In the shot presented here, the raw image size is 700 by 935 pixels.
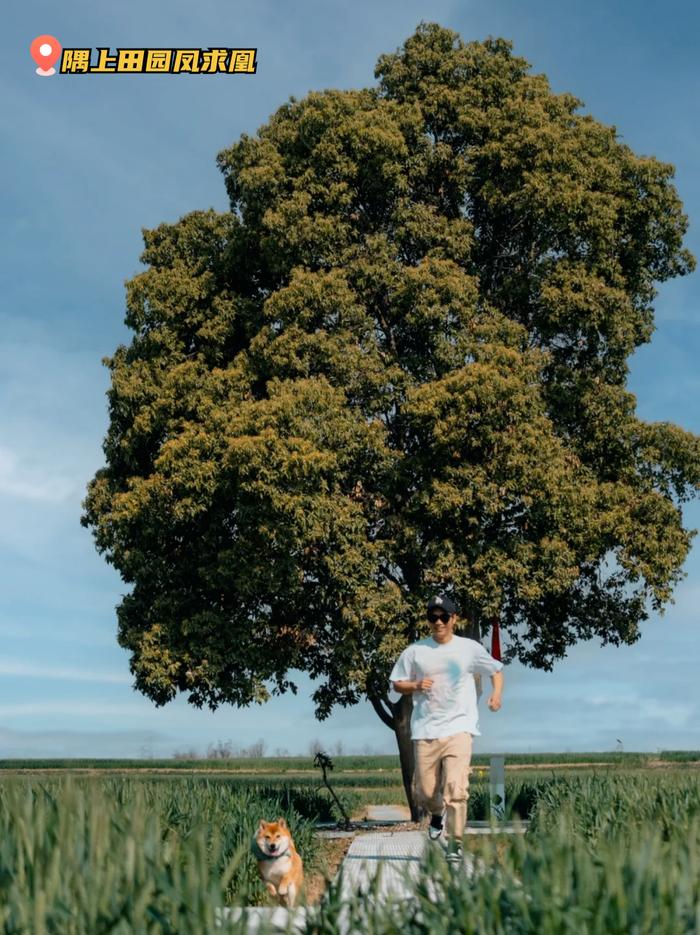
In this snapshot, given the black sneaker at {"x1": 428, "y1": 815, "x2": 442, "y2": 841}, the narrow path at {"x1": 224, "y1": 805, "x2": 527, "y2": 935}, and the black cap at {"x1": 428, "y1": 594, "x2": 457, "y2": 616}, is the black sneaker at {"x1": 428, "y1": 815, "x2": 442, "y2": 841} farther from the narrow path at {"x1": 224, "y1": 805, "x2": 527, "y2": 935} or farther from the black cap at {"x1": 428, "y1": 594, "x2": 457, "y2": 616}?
the black cap at {"x1": 428, "y1": 594, "x2": 457, "y2": 616}

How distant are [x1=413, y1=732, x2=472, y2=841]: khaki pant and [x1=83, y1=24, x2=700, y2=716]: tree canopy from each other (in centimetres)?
669

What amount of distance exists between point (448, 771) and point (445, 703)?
1.93ft

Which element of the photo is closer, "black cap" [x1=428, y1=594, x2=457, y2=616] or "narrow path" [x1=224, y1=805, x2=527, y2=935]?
"narrow path" [x1=224, y1=805, x2=527, y2=935]

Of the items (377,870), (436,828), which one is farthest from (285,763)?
(377,870)

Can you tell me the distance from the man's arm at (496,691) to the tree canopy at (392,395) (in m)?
6.63

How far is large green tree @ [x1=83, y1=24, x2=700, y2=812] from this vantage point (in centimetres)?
1695

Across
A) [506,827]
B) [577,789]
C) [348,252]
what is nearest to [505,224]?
[348,252]

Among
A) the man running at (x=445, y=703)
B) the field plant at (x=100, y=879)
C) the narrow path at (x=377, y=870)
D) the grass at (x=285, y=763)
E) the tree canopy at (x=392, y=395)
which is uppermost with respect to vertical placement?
the tree canopy at (x=392, y=395)

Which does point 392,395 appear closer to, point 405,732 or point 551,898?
point 405,732

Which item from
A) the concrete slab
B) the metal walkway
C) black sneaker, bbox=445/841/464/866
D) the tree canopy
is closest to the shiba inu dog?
the metal walkway

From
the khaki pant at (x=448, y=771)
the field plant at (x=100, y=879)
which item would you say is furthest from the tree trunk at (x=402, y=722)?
the field plant at (x=100, y=879)

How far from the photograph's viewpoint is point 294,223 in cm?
1877

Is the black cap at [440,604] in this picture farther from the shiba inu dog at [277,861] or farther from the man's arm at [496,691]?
the shiba inu dog at [277,861]

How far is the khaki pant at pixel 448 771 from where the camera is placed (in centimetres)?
957
